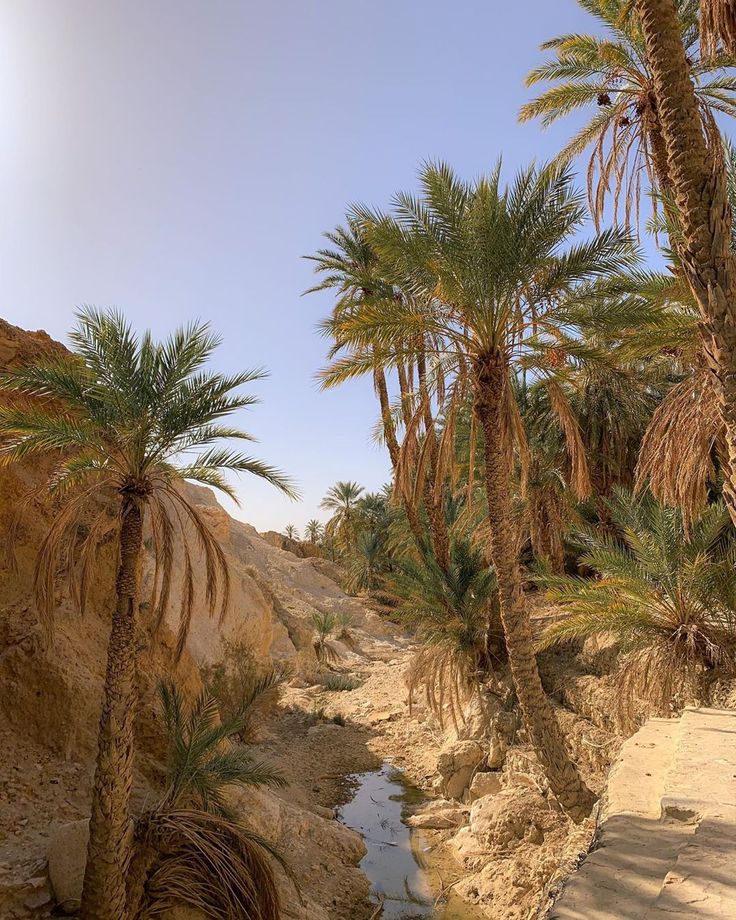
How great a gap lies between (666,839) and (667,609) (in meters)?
6.34

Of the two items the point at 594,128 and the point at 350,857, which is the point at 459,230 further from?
the point at 350,857

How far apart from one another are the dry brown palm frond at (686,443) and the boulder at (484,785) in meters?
7.08

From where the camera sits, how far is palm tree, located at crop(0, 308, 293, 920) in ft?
22.0

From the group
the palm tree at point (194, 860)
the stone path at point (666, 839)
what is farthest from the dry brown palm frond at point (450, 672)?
the stone path at point (666, 839)

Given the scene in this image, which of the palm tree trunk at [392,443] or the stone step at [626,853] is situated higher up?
the palm tree trunk at [392,443]

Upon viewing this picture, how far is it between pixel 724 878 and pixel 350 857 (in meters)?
8.92

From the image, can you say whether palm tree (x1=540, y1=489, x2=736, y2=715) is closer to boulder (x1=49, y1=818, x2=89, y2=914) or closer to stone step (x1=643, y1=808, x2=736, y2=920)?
stone step (x1=643, y1=808, x2=736, y2=920)

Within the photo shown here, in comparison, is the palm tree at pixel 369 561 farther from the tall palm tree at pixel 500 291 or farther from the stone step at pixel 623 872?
the stone step at pixel 623 872

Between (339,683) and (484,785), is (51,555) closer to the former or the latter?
(484,785)

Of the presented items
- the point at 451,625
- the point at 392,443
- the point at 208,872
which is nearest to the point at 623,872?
the point at 208,872

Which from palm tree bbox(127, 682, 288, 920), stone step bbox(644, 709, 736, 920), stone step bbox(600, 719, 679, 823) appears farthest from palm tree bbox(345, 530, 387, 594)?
stone step bbox(644, 709, 736, 920)

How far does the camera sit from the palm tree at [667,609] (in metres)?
9.79

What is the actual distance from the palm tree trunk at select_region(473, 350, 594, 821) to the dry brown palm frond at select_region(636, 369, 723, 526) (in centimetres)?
245

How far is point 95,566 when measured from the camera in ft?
37.1
